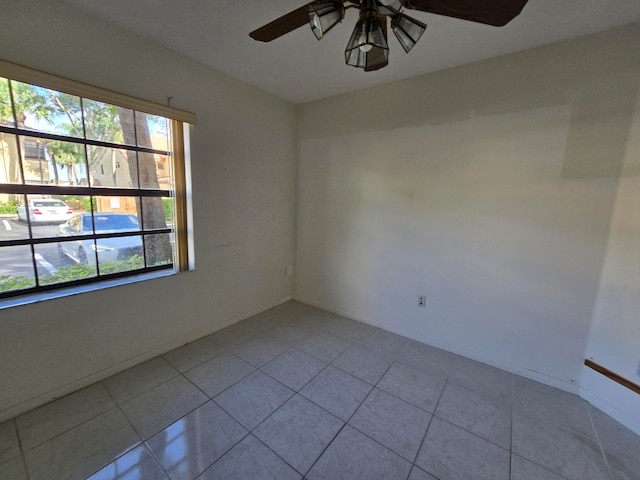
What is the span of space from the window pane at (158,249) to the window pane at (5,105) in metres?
1.00

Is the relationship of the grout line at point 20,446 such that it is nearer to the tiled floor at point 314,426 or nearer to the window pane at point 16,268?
the tiled floor at point 314,426

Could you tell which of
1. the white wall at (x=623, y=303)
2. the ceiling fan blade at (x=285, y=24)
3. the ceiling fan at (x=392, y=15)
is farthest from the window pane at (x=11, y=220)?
the white wall at (x=623, y=303)

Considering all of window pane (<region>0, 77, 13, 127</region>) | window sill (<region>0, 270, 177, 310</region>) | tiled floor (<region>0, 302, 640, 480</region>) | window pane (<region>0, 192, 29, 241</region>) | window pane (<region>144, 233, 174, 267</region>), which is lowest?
tiled floor (<region>0, 302, 640, 480</region>)

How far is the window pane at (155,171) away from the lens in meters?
2.11

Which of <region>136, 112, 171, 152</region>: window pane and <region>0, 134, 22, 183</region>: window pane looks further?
<region>136, 112, 171, 152</region>: window pane

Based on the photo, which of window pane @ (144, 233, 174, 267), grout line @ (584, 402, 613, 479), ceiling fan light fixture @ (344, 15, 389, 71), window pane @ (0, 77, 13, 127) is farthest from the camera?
window pane @ (144, 233, 174, 267)

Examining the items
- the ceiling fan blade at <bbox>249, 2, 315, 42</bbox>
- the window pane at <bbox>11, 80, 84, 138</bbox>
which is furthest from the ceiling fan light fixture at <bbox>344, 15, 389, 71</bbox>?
the window pane at <bbox>11, 80, 84, 138</bbox>

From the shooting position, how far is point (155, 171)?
7.15ft

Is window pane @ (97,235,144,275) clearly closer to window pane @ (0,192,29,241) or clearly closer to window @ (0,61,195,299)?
window @ (0,61,195,299)

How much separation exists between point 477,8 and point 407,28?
26cm

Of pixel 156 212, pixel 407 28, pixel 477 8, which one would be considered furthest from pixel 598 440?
pixel 156 212

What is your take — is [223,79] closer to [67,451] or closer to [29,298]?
[29,298]

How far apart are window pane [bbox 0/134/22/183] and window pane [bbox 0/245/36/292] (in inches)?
16.0

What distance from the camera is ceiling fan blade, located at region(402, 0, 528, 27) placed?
0.97 m
